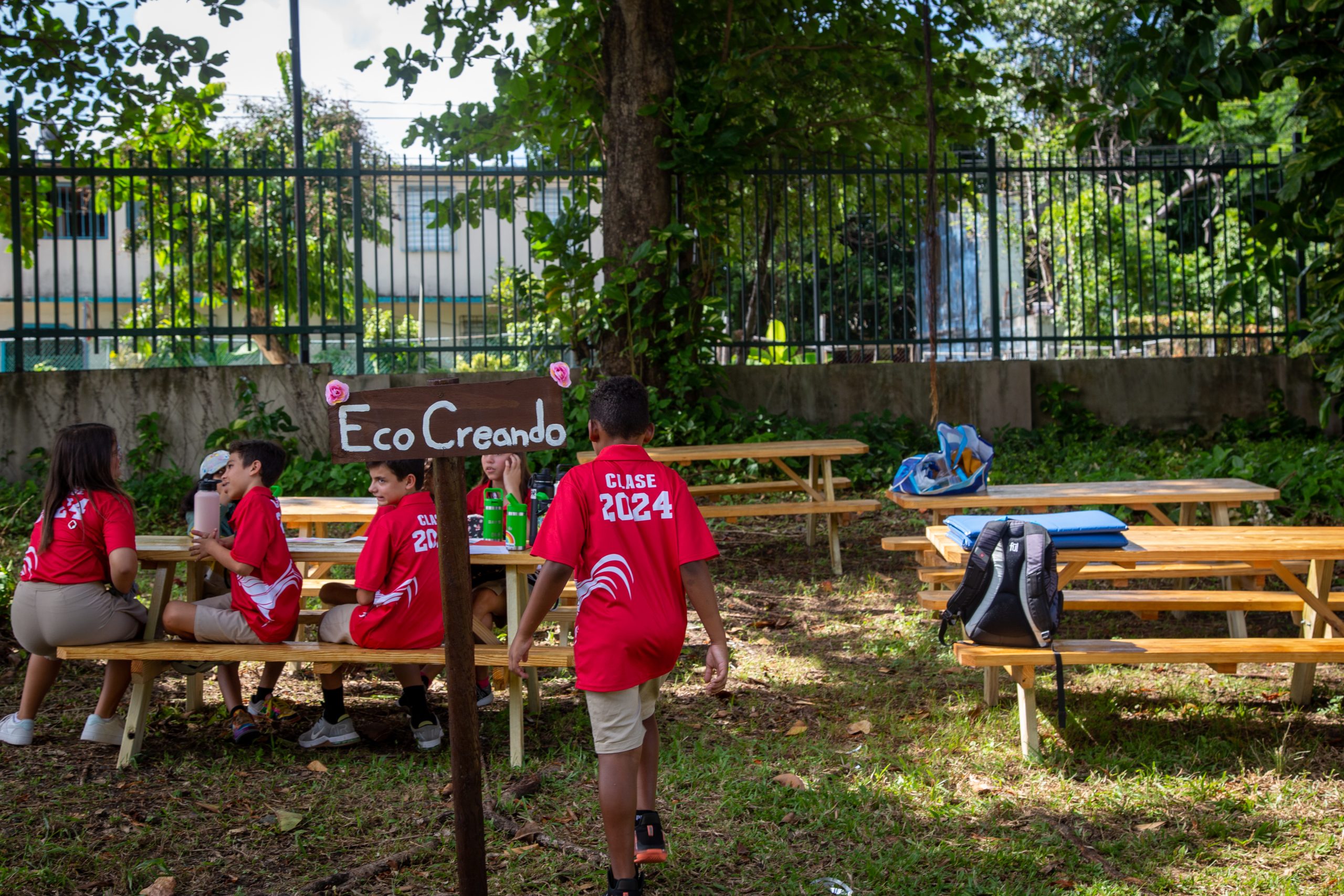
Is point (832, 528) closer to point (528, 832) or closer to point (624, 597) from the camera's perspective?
point (528, 832)

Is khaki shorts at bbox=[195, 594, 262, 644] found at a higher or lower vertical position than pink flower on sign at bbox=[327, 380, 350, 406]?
lower

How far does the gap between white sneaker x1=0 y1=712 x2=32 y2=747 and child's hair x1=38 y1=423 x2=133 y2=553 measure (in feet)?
2.36

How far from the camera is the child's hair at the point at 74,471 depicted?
14.4 feet

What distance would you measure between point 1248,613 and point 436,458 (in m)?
5.23

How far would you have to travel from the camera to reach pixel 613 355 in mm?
9750

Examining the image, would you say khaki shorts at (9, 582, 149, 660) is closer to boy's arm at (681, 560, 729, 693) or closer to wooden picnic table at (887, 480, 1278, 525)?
boy's arm at (681, 560, 729, 693)

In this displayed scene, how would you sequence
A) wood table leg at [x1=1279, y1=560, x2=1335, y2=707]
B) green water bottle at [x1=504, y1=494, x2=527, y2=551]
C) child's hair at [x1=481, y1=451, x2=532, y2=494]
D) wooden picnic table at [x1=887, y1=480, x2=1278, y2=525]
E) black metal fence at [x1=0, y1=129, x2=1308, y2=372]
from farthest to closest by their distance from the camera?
1. black metal fence at [x1=0, y1=129, x2=1308, y2=372]
2. wooden picnic table at [x1=887, y1=480, x2=1278, y2=525]
3. child's hair at [x1=481, y1=451, x2=532, y2=494]
4. green water bottle at [x1=504, y1=494, x2=527, y2=551]
5. wood table leg at [x1=1279, y1=560, x2=1335, y2=707]

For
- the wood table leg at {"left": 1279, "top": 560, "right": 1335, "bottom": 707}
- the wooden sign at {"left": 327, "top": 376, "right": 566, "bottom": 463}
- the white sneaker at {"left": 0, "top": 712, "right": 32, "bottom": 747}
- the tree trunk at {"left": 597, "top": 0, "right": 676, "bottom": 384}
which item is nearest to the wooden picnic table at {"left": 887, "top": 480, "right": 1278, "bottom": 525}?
the wood table leg at {"left": 1279, "top": 560, "right": 1335, "bottom": 707}

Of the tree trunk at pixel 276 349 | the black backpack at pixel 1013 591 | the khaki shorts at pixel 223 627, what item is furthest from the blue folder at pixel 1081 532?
the tree trunk at pixel 276 349

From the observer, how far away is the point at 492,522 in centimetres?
489

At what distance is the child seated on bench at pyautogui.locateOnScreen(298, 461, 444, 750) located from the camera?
4219mm

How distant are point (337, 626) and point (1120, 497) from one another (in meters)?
3.83

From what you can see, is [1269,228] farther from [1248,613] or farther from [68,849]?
[68,849]

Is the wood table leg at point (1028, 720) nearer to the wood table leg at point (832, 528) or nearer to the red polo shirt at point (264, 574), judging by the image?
the red polo shirt at point (264, 574)
